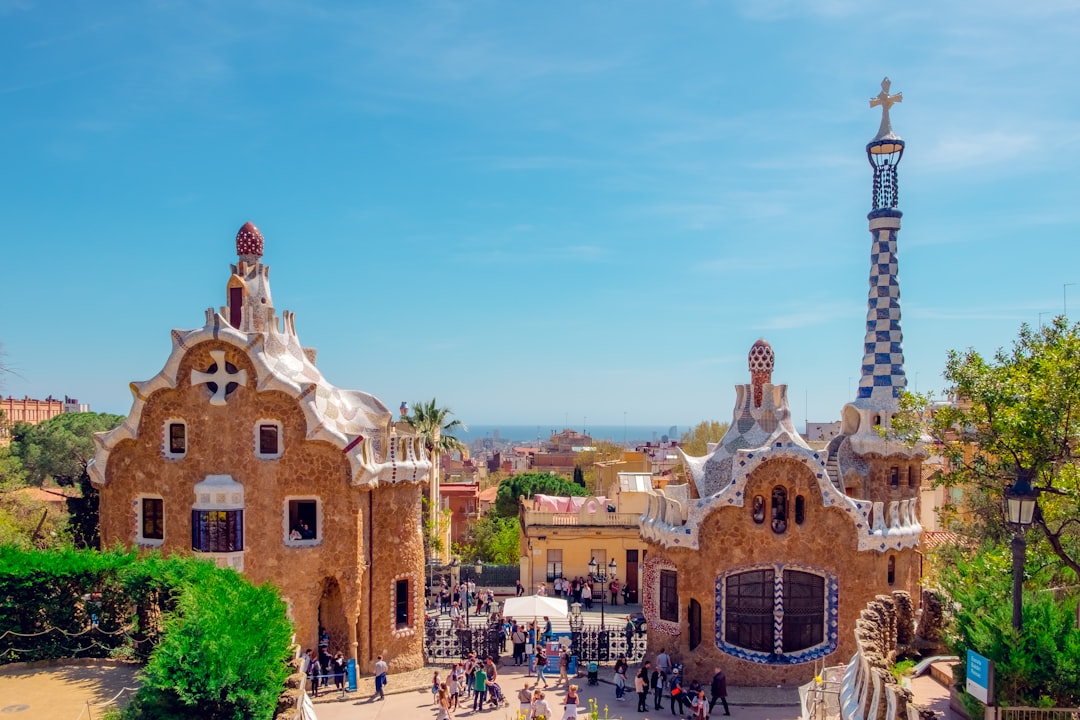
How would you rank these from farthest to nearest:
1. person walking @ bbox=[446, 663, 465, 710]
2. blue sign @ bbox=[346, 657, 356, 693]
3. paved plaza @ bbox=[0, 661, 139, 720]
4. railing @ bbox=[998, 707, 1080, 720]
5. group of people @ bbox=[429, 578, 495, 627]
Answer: group of people @ bbox=[429, 578, 495, 627]
blue sign @ bbox=[346, 657, 356, 693]
person walking @ bbox=[446, 663, 465, 710]
paved plaza @ bbox=[0, 661, 139, 720]
railing @ bbox=[998, 707, 1080, 720]

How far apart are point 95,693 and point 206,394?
841 centimetres

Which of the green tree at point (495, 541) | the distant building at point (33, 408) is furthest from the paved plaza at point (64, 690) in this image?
the distant building at point (33, 408)

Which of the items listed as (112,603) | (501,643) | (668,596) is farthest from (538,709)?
(112,603)

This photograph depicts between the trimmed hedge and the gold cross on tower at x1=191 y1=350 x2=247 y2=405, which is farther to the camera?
the gold cross on tower at x1=191 y1=350 x2=247 y2=405

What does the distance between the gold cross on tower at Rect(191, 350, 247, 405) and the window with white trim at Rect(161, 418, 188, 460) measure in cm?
108

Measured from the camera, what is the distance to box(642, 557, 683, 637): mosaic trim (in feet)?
74.8

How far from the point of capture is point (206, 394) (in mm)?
21125

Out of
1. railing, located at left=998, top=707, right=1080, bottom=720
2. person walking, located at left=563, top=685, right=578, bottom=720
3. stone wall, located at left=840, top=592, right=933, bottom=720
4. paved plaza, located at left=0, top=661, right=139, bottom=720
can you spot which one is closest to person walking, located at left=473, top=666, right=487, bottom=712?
person walking, located at left=563, top=685, right=578, bottom=720

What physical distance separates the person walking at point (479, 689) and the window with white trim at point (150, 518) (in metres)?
8.44

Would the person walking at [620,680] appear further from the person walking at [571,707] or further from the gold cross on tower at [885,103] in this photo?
the gold cross on tower at [885,103]

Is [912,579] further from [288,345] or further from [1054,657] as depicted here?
[288,345]

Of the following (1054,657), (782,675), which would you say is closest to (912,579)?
(782,675)

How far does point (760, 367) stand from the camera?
2448 centimetres

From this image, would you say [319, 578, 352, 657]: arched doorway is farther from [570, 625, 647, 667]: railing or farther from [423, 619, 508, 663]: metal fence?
[570, 625, 647, 667]: railing
